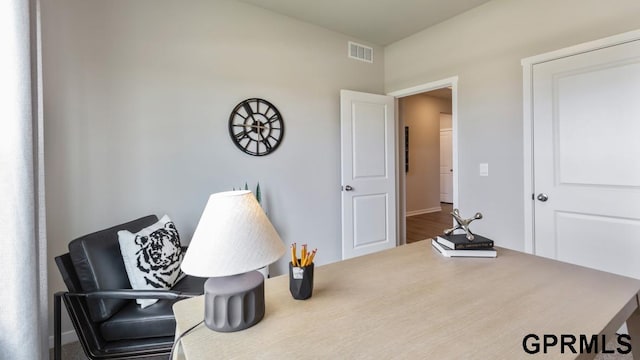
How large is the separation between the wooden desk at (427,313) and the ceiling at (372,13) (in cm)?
245

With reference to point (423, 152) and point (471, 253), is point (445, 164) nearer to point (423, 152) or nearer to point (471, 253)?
point (423, 152)

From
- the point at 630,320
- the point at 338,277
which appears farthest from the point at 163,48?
the point at 630,320

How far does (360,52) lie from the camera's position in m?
3.54

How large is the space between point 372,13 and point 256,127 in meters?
1.58

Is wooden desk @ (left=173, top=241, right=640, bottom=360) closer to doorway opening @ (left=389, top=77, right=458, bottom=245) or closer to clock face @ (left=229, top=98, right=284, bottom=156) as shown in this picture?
A: clock face @ (left=229, top=98, right=284, bottom=156)

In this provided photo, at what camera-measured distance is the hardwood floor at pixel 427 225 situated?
467cm

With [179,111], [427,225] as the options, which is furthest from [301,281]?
[427,225]

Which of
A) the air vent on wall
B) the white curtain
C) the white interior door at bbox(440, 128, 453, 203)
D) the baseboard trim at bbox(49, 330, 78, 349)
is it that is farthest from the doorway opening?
the white curtain

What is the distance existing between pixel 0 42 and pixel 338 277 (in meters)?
1.72

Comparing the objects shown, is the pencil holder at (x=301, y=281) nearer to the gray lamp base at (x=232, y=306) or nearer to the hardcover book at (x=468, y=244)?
the gray lamp base at (x=232, y=306)

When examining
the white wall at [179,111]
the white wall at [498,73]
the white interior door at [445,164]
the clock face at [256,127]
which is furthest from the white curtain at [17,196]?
the white interior door at [445,164]

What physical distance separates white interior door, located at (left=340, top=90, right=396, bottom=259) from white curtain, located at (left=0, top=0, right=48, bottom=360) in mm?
2494

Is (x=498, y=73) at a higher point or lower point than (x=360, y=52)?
lower

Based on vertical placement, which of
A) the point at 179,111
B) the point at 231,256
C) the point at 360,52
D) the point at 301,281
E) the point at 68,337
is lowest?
the point at 68,337
